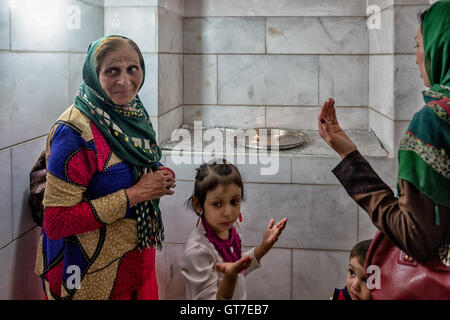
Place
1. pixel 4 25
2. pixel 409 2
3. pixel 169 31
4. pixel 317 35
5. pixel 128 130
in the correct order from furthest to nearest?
pixel 317 35 < pixel 169 31 < pixel 409 2 < pixel 4 25 < pixel 128 130

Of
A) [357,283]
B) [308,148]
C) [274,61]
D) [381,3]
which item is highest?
[381,3]

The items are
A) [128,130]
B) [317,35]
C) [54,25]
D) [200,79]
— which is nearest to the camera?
[128,130]

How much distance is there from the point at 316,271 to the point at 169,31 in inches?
54.2

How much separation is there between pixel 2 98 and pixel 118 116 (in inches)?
18.4

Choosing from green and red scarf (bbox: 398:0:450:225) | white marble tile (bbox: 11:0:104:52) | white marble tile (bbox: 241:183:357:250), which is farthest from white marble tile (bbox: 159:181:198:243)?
green and red scarf (bbox: 398:0:450:225)

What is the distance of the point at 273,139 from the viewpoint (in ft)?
7.17

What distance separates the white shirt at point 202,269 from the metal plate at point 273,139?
831 mm

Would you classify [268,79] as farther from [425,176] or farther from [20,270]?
[425,176]

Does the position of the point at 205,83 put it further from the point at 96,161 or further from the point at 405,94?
the point at 96,161

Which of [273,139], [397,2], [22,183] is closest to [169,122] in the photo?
[273,139]

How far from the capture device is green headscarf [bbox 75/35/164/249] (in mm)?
1237

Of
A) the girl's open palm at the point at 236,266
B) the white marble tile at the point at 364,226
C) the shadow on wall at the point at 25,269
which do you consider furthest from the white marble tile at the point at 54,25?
the white marble tile at the point at 364,226

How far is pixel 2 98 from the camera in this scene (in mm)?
1472

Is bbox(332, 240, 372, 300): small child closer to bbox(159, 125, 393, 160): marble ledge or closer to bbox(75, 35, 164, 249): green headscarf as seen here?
bbox(75, 35, 164, 249): green headscarf
